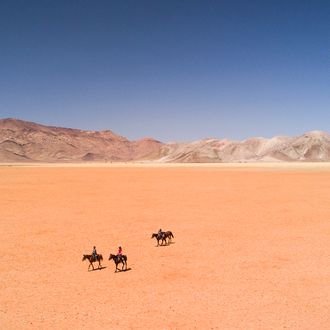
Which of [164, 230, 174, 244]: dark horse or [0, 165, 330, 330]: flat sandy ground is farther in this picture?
[164, 230, 174, 244]: dark horse

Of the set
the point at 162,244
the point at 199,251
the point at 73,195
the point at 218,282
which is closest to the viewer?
the point at 218,282

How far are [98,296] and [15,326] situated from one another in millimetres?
2804

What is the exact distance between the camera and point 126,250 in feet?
60.4

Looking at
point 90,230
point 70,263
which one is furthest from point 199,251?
point 90,230

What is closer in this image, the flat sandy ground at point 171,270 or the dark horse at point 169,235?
the flat sandy ground at point 171,270

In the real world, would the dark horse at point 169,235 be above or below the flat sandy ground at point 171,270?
above

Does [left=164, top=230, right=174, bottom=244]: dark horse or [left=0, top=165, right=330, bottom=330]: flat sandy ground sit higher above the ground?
[left=164, top=230, right=174, bottom=244]: dark horse

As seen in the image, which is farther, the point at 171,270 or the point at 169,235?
the point at 169,235

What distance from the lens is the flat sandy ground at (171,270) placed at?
36.6ft

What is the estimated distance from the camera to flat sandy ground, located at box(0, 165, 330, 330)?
11141mm

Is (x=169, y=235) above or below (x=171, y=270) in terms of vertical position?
above

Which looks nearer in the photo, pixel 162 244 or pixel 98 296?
pixel 98 296

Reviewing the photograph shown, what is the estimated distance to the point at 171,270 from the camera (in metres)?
15.4

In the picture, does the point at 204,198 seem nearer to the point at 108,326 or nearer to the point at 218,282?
the point at 218,282
